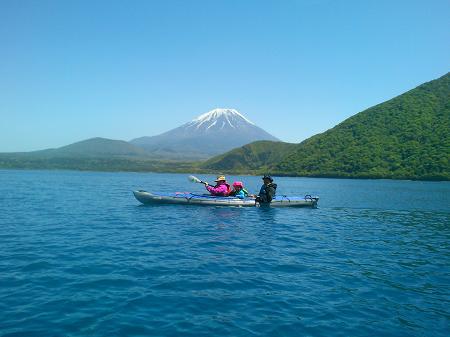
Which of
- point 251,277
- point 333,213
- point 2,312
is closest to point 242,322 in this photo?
point 251,277

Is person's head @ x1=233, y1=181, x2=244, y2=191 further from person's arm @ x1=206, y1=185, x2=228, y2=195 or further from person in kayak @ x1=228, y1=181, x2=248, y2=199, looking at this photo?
person's arm @ x1=206, y1=185, x2=228, y2=195

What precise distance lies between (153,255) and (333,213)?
24807 millimetres

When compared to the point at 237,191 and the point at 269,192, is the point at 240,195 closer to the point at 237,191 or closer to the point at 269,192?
the point at 237,191

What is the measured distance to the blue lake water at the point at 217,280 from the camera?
32.3 ft

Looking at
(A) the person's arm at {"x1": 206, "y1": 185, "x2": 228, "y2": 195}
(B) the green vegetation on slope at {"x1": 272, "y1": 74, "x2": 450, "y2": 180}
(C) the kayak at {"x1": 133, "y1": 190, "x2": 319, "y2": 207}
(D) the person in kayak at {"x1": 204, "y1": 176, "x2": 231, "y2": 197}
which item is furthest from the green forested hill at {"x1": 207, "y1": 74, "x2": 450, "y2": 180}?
(A) the person's arm at {"x1": 206, "y1": 185, "x2": 228, "y2": 195}

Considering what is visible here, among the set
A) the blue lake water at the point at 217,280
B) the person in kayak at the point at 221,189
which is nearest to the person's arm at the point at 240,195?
the person in kayak at the point at 221,189

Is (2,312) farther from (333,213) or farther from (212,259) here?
(333,213)

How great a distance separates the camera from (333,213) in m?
37.0

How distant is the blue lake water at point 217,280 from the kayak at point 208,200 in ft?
34.3

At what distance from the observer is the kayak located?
3678 centimetres

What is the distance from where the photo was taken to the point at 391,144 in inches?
6058

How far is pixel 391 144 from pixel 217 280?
158m

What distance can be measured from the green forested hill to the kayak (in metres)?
97.1

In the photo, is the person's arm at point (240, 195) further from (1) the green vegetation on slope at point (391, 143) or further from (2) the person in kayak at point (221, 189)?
(1) the green vegetation on slope at point (391, 143)
